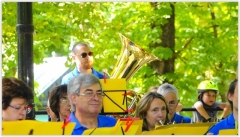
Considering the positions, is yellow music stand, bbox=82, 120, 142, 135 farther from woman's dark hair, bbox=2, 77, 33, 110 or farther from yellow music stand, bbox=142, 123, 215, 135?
woman's dark hair, bbox=2, 77, 33, 110

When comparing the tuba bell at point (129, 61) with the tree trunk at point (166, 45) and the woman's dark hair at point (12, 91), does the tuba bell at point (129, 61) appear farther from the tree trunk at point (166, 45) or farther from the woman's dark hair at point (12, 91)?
the tree trunk at point (166, 45)

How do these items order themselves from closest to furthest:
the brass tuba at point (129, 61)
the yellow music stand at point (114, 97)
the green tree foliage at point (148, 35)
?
the yellow music stand at point (114, 97) < the brass tuba at point (129, 61) < the green tree foliage at point (148, 35)

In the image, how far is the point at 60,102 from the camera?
4.69m

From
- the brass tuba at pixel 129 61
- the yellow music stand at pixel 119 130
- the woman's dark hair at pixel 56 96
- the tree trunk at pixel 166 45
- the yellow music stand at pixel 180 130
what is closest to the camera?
the yellow music stand at pixel 119 130

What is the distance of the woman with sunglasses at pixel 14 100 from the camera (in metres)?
3.86

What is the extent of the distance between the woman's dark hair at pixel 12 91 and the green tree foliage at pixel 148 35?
15.3 ft

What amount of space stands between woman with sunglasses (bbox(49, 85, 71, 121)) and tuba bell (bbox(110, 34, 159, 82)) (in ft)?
6.75

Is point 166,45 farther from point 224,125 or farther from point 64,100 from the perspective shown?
point 224,125

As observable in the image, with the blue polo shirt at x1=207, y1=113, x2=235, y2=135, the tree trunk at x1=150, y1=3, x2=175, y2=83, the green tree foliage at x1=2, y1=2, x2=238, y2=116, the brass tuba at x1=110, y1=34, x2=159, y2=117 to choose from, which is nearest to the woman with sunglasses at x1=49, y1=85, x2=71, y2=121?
the blue polo shirt at x1=207, y1=113, x2=235, y2=135

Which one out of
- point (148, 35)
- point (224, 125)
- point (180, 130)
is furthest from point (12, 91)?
point (148, 35)

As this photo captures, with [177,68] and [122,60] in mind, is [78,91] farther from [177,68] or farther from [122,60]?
[177,68]

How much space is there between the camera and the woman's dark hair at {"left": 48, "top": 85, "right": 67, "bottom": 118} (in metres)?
4.66

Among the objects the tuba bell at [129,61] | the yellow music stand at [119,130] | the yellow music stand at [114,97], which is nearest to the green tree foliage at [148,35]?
the tuba bell at [129,61]

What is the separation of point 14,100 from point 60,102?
32.9 inches
